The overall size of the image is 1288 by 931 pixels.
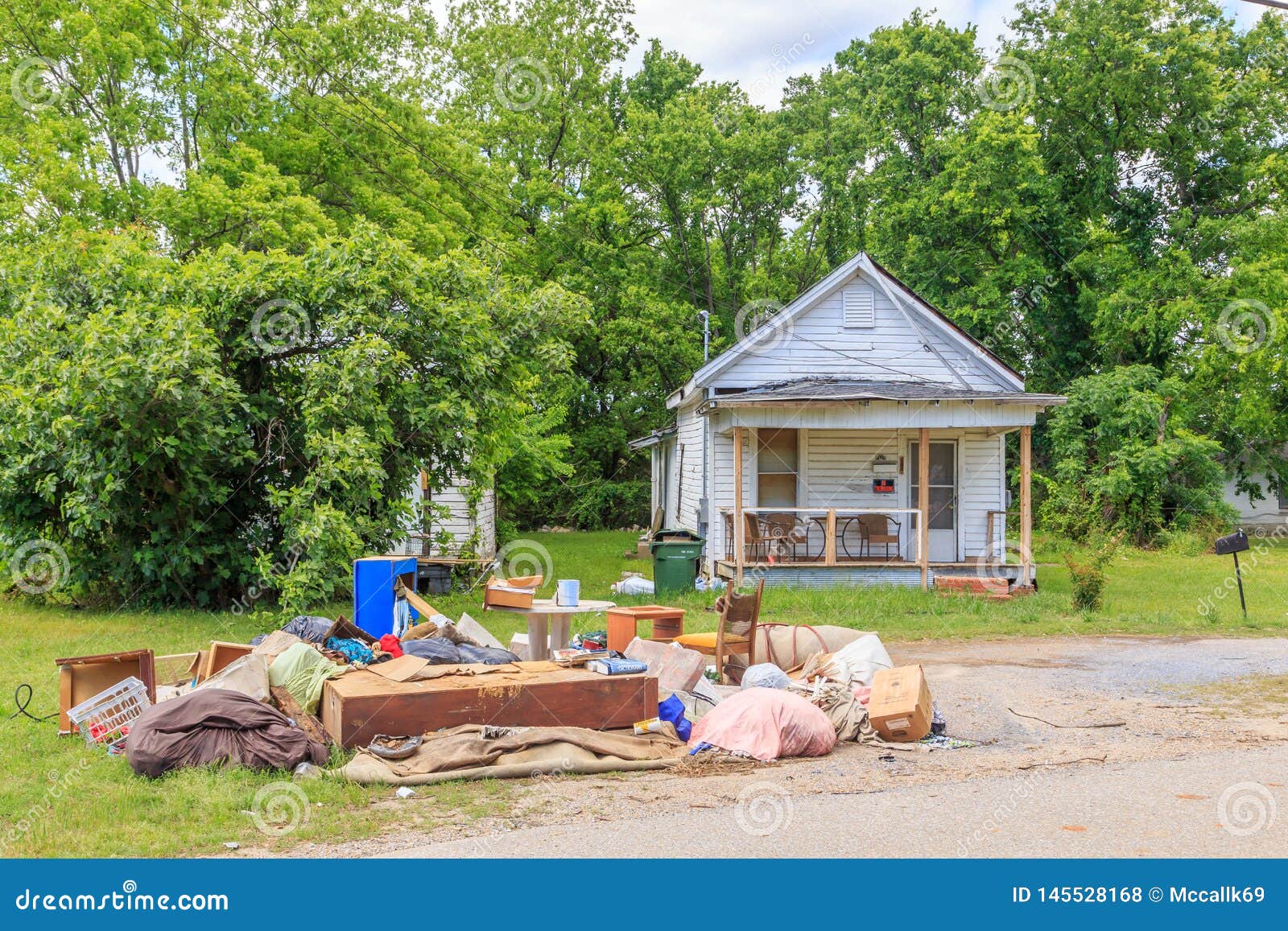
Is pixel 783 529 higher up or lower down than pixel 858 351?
lower down

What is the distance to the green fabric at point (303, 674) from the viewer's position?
318 inches

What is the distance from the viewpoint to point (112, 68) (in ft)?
79.1

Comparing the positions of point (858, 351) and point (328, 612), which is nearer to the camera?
point (328, 612)

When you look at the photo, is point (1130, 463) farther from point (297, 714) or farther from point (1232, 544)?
point (297, 714)

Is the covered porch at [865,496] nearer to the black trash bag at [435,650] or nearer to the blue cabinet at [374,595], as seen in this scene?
the blue cabinet at [374,595]

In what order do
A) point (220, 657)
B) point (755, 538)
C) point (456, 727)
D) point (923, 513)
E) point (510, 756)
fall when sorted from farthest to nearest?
point (755, 538), point (923, 513), point (220, 657), point (456, 727), point (510, 756)

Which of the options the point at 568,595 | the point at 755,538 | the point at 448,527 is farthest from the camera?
the point at 448,527

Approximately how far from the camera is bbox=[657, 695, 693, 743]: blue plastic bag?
8.15m

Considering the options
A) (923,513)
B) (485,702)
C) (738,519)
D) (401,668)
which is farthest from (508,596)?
(923,513)

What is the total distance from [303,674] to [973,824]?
518 cm

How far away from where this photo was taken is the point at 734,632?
403 inches

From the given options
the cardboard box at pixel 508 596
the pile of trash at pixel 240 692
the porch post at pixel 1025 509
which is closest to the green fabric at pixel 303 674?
the pile of trash at pixel 240 692

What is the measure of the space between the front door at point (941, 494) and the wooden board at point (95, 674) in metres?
14.4

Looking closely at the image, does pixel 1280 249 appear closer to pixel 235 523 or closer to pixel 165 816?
pixel 235 523
